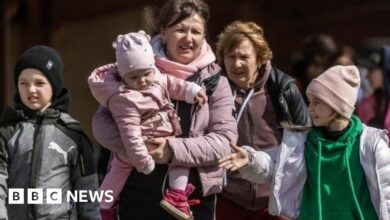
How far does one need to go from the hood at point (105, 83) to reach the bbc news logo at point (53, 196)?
420 mm

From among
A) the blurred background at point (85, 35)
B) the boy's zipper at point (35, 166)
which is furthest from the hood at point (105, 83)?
the blurred background at point (85, 35)

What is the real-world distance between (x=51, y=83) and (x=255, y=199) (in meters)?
1.23

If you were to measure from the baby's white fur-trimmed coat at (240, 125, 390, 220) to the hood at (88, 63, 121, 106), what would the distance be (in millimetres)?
736

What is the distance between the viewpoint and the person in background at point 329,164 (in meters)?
6.27

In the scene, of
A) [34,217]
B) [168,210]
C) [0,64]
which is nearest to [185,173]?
[168,210]

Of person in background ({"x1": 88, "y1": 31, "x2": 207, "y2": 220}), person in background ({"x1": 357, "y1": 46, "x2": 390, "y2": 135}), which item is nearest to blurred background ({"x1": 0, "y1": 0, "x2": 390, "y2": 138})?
person in background ({"x1": 357, "y1": 46, "x2": 390, "y2": 135})

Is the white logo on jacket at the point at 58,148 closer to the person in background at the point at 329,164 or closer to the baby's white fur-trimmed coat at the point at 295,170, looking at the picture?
the person in background at the point at 329,164

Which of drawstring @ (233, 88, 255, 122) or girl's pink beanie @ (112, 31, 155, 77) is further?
drawstring @ (233, 88, 255, 122)

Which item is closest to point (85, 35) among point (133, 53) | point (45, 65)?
point (45, 65)

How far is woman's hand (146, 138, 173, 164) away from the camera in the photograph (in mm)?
6035

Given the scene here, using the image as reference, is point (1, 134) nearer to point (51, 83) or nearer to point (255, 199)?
point (51, 83)

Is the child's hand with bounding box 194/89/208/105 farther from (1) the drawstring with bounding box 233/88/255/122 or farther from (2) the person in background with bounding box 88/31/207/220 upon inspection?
(1) the drawstring with bounding box 233/88/255/122

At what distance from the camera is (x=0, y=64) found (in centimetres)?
995

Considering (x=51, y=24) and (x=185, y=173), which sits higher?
(x=51, y=24)
